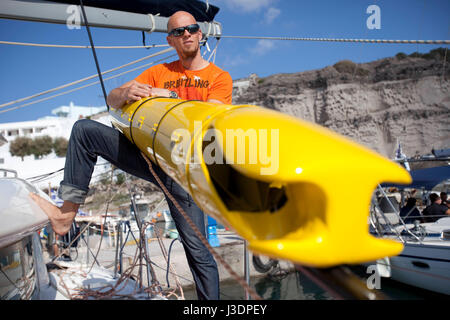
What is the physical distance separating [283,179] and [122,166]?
1.63 m

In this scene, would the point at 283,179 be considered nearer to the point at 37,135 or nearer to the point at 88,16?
the point at 88,16

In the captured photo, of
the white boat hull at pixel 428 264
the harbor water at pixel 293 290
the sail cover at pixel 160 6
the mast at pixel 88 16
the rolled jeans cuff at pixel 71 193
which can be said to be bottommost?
the harbor water at pixel 293 290

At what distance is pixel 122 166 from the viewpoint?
7.24ft

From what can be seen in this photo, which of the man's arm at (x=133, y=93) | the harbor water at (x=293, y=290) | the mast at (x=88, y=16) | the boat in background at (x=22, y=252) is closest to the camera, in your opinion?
the boat in background at (x=22, y=252)

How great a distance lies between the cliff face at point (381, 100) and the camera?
2330 cm

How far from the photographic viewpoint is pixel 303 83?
29312 mm

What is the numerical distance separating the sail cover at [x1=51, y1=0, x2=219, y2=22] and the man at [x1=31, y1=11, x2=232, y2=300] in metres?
2.40

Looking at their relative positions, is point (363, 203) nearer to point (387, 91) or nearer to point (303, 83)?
point (387, 91)

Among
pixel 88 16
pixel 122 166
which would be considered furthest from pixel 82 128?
pixel 88 16

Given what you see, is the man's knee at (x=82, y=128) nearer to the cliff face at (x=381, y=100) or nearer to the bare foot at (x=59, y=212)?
the bare foot at (x=59, y=212)

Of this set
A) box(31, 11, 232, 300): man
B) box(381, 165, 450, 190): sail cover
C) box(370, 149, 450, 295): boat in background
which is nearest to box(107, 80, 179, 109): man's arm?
box(31, 11, 232, 300): man

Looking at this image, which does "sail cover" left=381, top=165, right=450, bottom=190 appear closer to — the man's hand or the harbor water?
the harbor water

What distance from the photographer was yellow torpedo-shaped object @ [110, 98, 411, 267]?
76 cm

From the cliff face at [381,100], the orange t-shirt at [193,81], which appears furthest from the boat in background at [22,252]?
the cliff face at [381,100]
